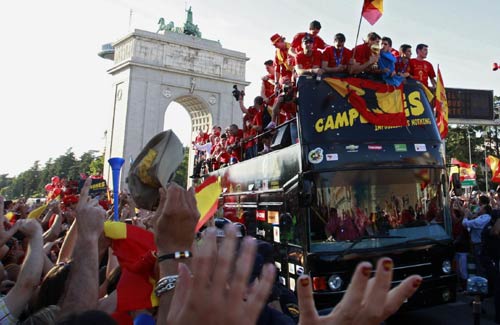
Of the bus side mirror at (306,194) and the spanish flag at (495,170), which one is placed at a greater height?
the spanish flag at (495,170)

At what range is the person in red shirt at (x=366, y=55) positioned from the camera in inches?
256

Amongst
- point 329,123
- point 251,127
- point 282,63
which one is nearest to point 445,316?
point 329,123

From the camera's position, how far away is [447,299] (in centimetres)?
546

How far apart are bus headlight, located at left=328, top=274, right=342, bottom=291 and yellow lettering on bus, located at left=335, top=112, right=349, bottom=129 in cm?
208

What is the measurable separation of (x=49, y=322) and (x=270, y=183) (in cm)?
498

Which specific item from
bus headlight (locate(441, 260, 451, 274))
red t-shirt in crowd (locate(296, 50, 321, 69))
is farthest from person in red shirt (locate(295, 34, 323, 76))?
bus headlight (locate(441, 260, 451, 274))

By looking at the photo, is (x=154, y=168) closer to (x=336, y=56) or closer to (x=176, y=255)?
(x=176, y=255)

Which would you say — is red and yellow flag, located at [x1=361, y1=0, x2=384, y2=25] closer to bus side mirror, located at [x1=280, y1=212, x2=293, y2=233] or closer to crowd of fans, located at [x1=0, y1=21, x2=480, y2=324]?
bus side mirror, located at [x1=280, y1=212, x2=293, y2=233]

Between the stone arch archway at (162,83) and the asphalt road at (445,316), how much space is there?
29044 mm

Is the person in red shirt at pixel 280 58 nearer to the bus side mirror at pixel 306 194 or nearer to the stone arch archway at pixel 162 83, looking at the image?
the bus side mirror at pixel 306 194

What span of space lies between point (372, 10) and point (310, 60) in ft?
4.56

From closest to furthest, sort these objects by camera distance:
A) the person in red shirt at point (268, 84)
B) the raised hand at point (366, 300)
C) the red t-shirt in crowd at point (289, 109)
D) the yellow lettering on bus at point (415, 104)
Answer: the raised hand at point (366, 300), the yellow lettering on bus at point (415, 104), the red t-shirt in crowd at point (289, 109), the person in red shirt at point (268, 84)

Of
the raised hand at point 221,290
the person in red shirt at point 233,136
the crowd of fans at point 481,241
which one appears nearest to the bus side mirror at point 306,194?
the crowd of fans at point 481,241

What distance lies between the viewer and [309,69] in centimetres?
704
